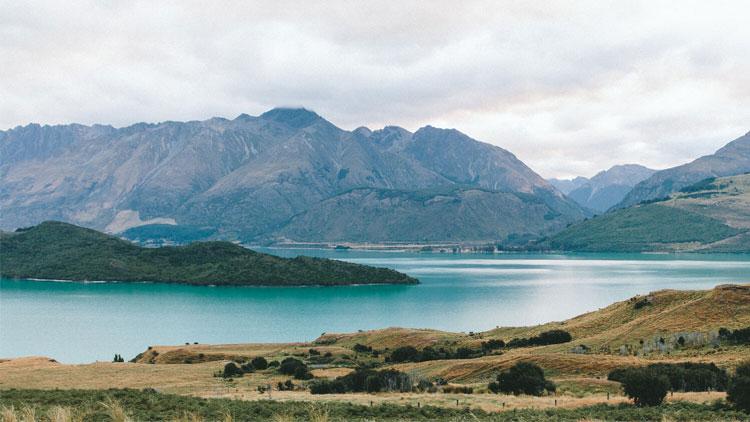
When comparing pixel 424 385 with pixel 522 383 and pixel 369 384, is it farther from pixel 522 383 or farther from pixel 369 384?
pixel 522 383

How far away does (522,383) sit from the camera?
41625mm

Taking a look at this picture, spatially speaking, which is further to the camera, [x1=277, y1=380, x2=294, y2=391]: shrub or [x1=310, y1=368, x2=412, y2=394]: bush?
[x1=277, y1=380, x2=294, y2=391]: shrub

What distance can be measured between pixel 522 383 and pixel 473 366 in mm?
13027

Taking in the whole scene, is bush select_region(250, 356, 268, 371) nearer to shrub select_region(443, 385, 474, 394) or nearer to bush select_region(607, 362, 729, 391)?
shrub select_region(443, 385, 474, 394)

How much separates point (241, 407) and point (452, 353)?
45.3 metres

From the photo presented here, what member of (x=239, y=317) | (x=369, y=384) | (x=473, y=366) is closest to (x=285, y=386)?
(x=369, y=384)

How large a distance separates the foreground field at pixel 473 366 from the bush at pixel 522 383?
115 centimetres

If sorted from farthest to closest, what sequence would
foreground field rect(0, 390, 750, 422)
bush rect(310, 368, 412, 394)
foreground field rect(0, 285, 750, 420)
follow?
bush rect(310, 368, 412, 394)
foreground field rect(0, 285, 750, 420)
foreground field rect(0, 390, 750, 422)

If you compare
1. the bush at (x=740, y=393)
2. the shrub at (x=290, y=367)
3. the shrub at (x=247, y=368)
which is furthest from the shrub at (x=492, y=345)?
the bush at (x=740, y=393)

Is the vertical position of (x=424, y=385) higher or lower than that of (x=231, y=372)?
higher

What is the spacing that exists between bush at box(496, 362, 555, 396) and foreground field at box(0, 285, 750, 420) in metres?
1.15

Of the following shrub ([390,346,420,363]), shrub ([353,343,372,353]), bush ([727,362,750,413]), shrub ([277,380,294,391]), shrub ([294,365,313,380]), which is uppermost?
bush ([727,362,750,413])

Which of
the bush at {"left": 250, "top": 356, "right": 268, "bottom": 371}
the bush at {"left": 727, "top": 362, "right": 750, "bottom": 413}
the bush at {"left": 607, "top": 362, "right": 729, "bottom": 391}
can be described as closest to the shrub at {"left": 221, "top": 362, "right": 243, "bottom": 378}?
→ the bush at {"left": 250, "top": 356, "right": 268, "bottom": 371}

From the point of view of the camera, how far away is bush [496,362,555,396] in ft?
135
